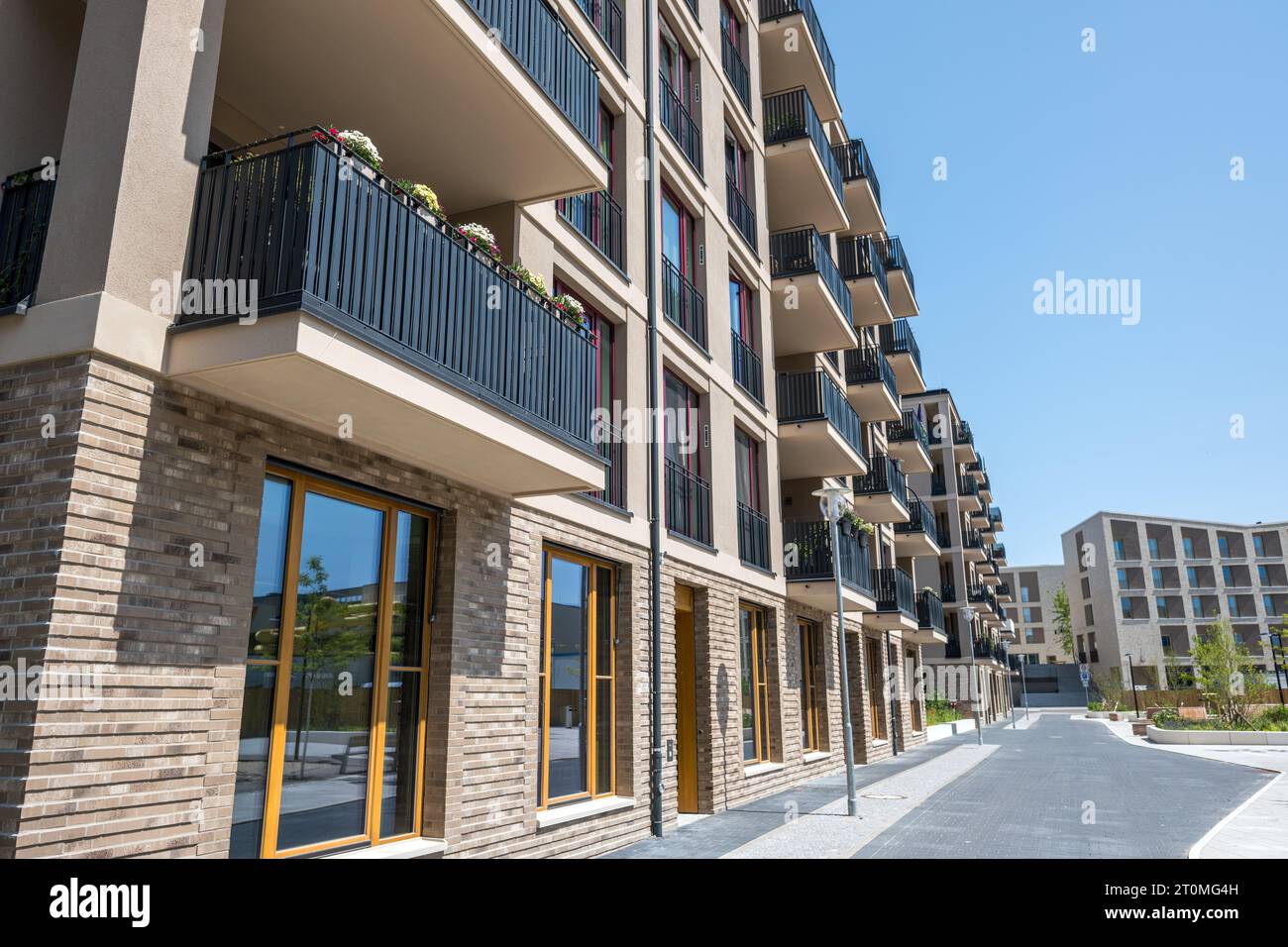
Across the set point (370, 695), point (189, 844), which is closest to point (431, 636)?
point (370, 695)

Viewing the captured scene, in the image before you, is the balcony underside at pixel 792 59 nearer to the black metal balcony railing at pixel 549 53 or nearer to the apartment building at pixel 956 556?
the black metal balcony railing at pixel 549 53

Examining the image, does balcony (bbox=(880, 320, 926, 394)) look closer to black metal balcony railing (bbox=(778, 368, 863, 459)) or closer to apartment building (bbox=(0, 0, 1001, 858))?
black metal balcony railing (bbox=(778, 368, 863, 459))

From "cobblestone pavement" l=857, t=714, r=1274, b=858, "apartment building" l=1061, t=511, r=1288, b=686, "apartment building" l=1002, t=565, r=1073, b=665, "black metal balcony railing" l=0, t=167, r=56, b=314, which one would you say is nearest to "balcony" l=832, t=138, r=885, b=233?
"cobblestone pavement" l=857, t=714, r=1274, b=858

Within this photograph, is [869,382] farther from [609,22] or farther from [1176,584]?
[1176,584]

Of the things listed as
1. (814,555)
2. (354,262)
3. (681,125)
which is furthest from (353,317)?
(814,555)

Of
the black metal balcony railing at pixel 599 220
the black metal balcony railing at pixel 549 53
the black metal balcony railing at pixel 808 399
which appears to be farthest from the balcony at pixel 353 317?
the black metal balcony railing at pixel 808 399

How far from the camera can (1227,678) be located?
3697 cm

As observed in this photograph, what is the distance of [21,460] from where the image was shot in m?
4.80

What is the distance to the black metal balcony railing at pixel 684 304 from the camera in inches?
531

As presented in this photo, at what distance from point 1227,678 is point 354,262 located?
4251 centimetres

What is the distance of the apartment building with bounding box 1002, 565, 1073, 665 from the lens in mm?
110562

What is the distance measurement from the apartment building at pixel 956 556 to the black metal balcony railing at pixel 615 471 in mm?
34431

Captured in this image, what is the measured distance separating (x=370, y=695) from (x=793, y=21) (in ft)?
60.8
